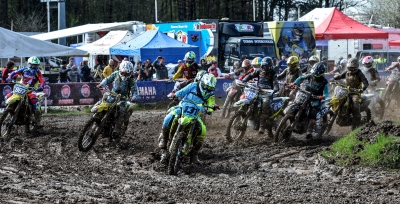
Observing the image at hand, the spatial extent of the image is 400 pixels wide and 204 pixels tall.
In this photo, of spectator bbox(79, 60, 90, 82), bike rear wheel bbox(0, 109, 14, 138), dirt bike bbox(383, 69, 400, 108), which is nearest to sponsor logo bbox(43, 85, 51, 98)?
spectator bbox(79, 60, 90, 82)

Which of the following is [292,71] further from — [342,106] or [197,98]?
[197,98]

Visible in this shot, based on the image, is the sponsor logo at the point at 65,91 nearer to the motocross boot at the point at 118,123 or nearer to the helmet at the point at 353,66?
the motocross boot at the point at 118,123

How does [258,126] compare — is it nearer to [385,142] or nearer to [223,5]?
[385,142]

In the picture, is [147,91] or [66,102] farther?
[147,91]

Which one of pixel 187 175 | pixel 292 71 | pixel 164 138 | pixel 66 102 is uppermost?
pixel 292 71

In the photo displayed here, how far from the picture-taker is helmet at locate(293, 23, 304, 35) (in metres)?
33.4

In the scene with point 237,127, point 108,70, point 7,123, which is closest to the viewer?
point 237,127

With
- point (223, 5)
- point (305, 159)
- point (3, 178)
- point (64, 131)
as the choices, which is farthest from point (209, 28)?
point (223, 5)

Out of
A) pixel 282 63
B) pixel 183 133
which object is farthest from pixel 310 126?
pixel 282 63

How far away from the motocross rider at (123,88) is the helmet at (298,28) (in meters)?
20.0

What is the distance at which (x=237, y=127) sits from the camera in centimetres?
1464

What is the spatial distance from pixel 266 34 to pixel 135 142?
1936 cm

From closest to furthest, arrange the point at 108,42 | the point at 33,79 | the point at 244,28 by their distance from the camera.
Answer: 1. the point at 33,79
2. the point at 244,28
3. the point at 108,42

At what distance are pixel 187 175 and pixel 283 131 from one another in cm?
403
